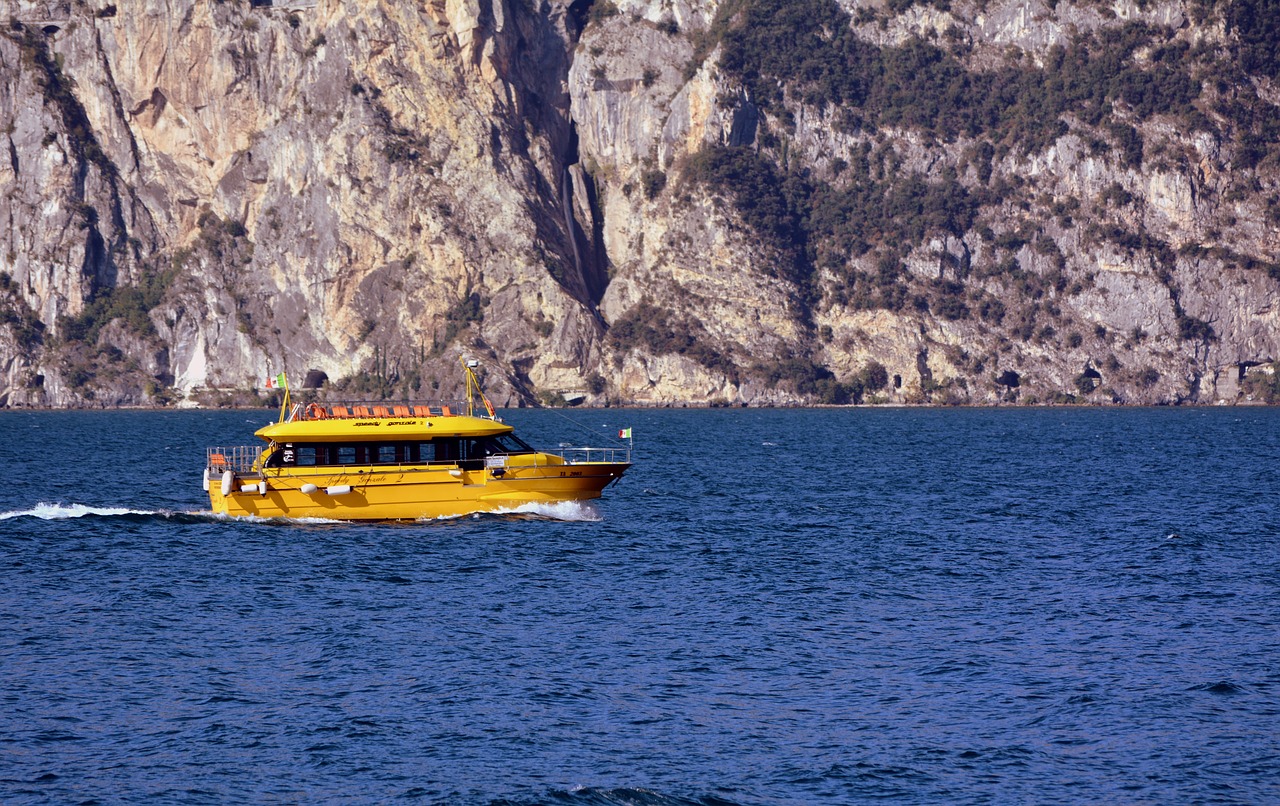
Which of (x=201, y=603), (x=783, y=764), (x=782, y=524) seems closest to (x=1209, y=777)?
(x=783, y=764)

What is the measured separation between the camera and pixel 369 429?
49344 millimetres

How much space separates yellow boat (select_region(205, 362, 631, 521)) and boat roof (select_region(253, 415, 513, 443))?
0.03m

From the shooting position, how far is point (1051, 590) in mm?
38719

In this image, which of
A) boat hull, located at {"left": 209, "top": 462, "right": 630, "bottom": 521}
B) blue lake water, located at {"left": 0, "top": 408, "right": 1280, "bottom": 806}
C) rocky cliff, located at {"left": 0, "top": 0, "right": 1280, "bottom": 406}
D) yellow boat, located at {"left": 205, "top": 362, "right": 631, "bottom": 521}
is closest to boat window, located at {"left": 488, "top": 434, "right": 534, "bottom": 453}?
yellow boat, located at {"left": 205, "top": 362, "right": 631, "bottom": 521}

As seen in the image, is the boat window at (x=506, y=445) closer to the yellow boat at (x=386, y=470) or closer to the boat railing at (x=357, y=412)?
the yellow boat at (x=386, y=470)

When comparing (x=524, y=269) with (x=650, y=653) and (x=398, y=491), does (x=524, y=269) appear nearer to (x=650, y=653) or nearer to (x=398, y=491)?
(x=398, y=491)

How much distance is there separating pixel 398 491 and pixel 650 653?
814 inches

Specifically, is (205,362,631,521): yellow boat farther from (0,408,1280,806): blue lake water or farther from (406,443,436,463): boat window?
(0,408,1280,806): blue lake water

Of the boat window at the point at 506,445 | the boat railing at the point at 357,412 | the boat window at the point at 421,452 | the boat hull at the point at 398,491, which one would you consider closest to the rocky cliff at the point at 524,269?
the boat railing at the point at 357,412

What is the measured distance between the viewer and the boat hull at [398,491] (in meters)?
49.7

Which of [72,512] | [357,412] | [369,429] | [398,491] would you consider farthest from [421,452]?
[72,512]

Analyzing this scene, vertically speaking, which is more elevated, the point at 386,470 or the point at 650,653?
the point at 386,470

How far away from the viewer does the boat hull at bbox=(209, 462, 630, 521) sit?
163 feet

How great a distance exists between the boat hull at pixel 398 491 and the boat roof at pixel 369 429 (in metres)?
1.12
